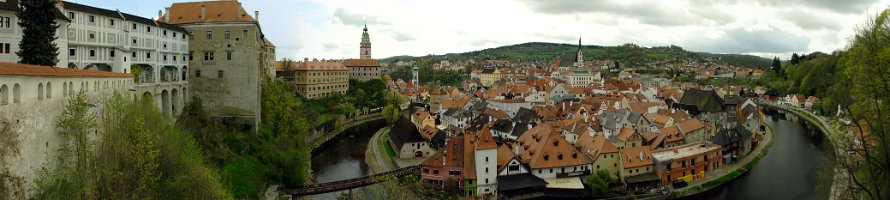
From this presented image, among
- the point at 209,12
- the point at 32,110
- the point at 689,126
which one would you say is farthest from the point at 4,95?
the point at 689,126

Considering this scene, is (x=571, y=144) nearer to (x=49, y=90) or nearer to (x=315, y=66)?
(x=49, y=90)

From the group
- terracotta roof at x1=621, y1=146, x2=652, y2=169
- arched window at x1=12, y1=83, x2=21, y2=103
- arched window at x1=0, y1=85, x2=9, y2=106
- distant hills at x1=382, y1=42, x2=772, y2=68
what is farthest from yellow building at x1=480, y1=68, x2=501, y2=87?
arched window at x1=0, y1=85, x2=9, y2=106

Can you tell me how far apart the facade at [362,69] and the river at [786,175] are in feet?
131

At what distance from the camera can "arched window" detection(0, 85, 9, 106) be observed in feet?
34.3

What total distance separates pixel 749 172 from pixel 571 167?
401 inches

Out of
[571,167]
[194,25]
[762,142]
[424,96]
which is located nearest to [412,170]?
[571,167]

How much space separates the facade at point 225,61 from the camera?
26.5 meters

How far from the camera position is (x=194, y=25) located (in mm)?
27109

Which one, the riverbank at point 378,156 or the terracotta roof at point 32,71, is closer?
the terracotta roof at point 32,71

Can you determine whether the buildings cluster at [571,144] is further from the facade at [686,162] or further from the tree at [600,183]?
the tree at [600,183]

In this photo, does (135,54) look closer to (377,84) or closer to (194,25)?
(194,25)

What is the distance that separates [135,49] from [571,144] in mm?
19780

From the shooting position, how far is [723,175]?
26609mm

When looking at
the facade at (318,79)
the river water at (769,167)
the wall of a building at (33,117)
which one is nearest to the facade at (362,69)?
the facade at (318,79)
